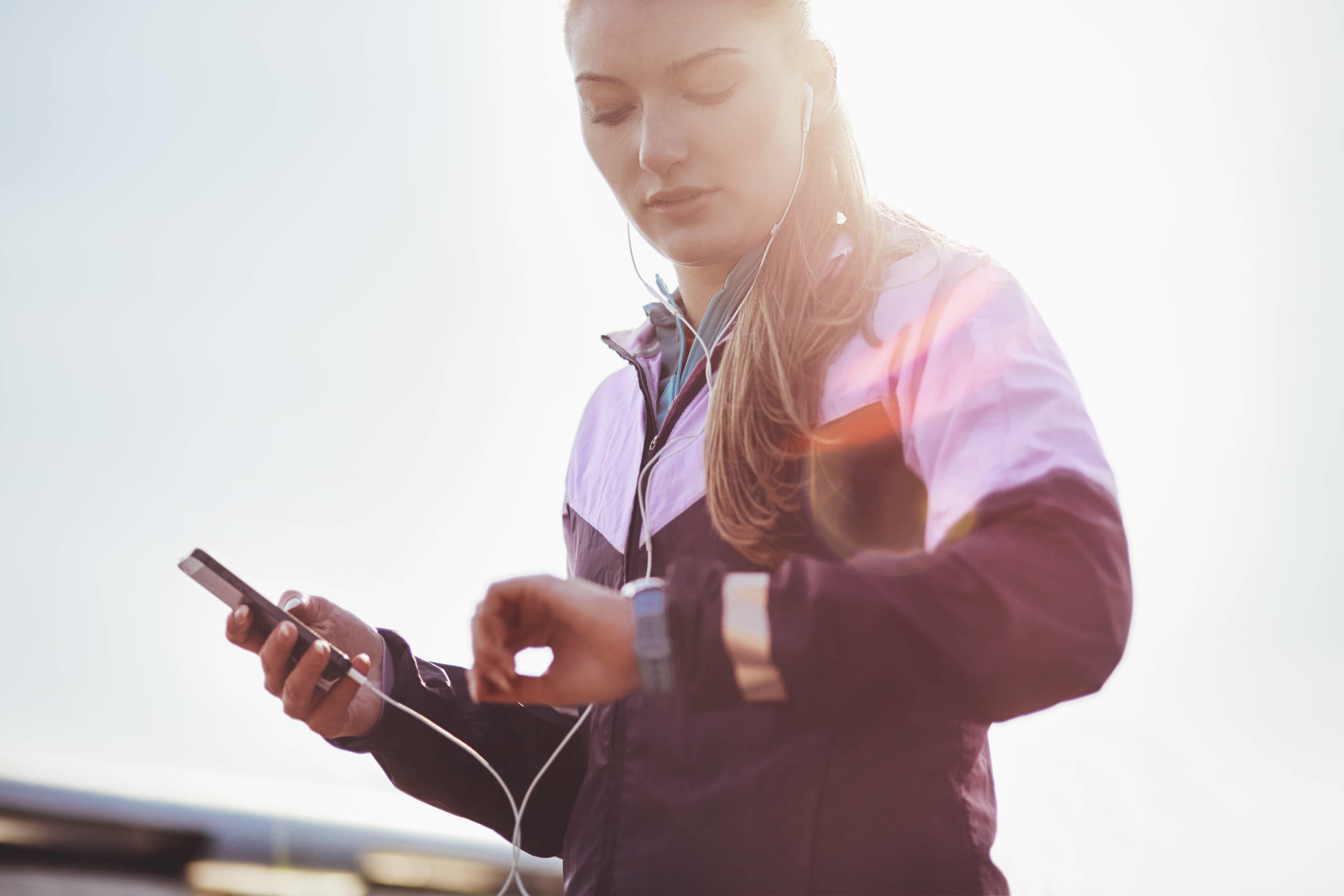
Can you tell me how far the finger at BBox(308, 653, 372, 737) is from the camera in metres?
1.46

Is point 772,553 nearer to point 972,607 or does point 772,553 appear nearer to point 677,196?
point 972,607

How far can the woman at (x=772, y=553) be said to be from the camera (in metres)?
0.79

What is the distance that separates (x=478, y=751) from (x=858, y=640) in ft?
3.52

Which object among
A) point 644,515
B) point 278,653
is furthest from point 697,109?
point 278,653

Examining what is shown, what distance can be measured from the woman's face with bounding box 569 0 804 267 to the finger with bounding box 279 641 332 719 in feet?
2.82

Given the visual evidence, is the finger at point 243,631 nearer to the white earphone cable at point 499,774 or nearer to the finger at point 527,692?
the white earphone cable at point 499,774

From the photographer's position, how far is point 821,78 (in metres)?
1.58

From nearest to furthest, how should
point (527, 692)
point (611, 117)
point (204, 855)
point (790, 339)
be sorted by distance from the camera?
point (527, 692), point (790, 339), point (611, 117), point (204, 855)

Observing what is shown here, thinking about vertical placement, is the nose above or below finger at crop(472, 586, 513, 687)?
above

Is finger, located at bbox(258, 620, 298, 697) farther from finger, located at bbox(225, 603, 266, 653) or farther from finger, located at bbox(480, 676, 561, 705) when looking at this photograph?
finger, located at bbox(480, 676, 561, 705)

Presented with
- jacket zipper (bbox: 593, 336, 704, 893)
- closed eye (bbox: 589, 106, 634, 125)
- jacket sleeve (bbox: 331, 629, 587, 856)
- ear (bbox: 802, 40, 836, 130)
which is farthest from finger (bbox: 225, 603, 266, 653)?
ear (bbox: 802, 40, 836, 130)

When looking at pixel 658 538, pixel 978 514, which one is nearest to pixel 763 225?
pixel 658 538

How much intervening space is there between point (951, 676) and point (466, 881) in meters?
4.30

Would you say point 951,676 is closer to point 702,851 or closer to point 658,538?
point 702,851
